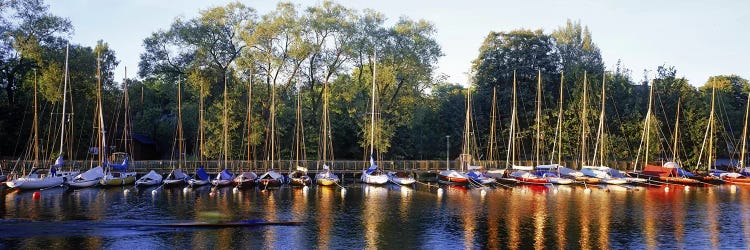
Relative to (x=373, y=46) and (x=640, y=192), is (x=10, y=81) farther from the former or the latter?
(x=640, y=192)

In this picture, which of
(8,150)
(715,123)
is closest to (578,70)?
(715,123)

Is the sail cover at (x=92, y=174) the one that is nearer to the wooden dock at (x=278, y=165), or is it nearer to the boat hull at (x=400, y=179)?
the wooden dock at (x=278, y=165)

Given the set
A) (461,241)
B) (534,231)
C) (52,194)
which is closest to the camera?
(461,241)

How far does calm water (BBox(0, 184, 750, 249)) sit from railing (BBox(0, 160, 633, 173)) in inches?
364

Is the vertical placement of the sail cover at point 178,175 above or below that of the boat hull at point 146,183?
above

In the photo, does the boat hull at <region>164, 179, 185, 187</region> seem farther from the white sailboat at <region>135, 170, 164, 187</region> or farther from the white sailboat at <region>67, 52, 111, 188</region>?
the white sailboat at <region>67, 52, 111, 188</region>

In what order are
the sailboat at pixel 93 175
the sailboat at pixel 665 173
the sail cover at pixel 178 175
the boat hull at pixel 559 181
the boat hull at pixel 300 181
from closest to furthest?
1. the sailboat at pixel 93 175
2. the sail cover at pixel 178 175
3. the boat hull at pixel 300 181
4. the boat hull at pixel 559 181
5. the sailboat at pixel 665 173

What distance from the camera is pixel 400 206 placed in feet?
156

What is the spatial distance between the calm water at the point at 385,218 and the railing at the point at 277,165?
9.24 m

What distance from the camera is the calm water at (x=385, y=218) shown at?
106 feet

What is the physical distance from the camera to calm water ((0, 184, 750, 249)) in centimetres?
3222

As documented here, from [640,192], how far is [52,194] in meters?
54.5

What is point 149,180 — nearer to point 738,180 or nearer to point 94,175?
point 94,175

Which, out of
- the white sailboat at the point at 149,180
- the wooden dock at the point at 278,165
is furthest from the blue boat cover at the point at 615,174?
the white sailboat at the point at 149,180
